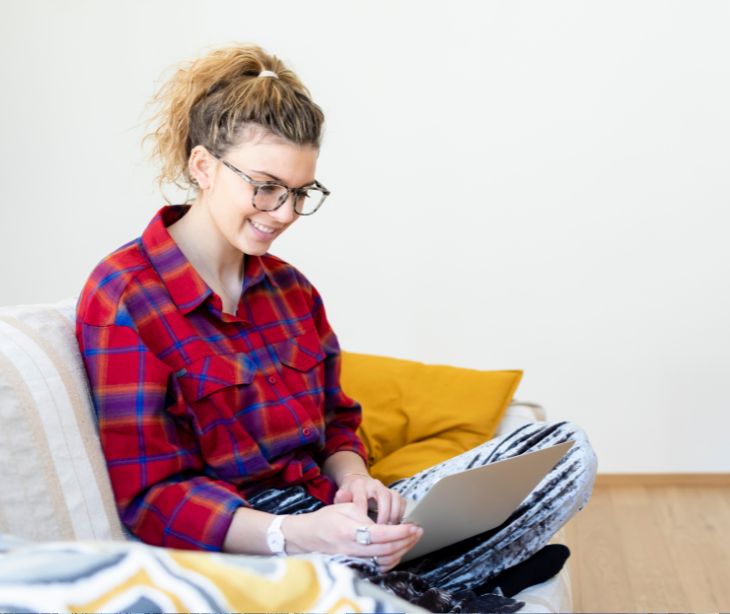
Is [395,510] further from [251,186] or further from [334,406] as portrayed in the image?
[251,186]

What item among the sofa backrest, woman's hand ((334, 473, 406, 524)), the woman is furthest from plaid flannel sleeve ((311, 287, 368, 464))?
the sofa backrest

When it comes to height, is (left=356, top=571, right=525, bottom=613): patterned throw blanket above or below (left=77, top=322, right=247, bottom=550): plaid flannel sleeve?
below

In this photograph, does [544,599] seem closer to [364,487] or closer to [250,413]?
[364,487]

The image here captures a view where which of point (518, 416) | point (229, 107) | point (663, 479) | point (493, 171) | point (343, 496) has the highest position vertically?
point (229, 107)

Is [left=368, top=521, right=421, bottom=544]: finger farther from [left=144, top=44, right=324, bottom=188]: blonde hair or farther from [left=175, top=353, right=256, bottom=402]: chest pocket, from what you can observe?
[left=144, top=44, right=324, bottom=188]: blonde hair

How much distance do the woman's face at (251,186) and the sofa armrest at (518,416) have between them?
893 millimetres

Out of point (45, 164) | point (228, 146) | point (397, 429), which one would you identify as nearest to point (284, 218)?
point (228, 146)

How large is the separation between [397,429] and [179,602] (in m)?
1.50

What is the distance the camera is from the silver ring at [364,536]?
133cm

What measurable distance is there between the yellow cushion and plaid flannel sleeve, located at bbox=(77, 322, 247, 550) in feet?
2.50

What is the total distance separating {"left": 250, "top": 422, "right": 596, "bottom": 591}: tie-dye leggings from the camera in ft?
5.11

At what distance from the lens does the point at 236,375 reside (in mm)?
1521

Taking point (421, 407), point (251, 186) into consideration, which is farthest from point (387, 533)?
point (421, 407)

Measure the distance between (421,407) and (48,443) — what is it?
1.12 m
